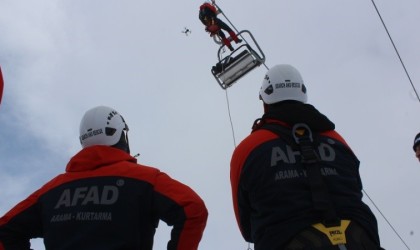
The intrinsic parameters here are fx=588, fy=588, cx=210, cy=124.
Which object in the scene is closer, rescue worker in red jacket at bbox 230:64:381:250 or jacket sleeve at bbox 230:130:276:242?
rescue worker in red jacket at bbox 230:64:381:250

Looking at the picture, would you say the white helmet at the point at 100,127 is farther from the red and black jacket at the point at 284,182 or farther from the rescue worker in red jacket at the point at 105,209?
the red and black jacket at the point at 284,182

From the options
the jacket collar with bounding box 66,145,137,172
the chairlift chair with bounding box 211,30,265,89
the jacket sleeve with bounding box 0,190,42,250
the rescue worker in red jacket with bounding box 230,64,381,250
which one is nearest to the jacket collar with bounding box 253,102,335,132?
the rescue worker in red jacket with bounding box 230,64,381,250

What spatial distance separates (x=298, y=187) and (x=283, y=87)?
3.06 feet

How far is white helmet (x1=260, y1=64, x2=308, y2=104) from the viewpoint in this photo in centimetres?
378

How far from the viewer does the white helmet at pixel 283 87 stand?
12.4 ft

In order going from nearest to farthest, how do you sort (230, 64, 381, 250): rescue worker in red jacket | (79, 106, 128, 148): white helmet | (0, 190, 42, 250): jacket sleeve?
(230, 64, 381, 250): rescue worker in red jacket → (0, 190, 42, 250): jacket sleeve → (79, 106, 128, 148): white helmet

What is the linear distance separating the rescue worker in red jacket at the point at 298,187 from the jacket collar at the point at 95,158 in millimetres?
758

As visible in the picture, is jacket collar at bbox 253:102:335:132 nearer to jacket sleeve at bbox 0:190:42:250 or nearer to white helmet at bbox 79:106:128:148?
white helmet at bbox 79:106:128:148

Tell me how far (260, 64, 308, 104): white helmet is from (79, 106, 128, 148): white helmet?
1.06m

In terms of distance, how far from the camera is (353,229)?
2.93m

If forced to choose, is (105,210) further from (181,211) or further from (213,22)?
(213,22)

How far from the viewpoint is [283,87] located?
3793mm

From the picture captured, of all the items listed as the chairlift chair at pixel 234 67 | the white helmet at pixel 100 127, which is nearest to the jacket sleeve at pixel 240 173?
the white helmet at pixel 100 127

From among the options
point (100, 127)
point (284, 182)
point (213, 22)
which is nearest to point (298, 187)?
point (284, 182)
